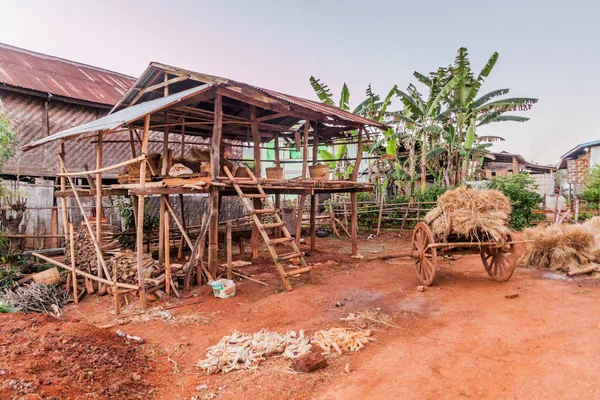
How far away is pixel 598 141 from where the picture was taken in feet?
59.5

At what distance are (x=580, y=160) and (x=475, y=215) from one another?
62.6 feet

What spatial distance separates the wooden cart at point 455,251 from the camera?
6.58m

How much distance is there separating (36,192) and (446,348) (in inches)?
441

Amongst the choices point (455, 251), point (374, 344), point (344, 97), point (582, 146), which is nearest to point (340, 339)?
point (374, 344)

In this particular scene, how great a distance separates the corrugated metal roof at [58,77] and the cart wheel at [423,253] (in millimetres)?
10922

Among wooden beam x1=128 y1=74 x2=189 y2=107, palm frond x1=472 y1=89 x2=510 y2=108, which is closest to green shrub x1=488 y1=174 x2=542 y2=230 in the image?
palm frond x1=472 y1=89 x2=510 y2=108

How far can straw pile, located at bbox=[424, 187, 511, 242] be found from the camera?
647cm

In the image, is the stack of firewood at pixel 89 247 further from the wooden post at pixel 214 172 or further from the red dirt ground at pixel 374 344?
the wooden post at pixel 214 172

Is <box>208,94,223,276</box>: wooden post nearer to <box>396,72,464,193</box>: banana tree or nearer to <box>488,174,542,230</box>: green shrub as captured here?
<box>396,72,464,193</box>: banana tree

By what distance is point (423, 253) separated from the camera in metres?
7.21

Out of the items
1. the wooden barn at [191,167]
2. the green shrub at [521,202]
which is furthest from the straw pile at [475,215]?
the green shrub at [521,202]

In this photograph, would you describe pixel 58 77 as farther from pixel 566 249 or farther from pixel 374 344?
pixel 566 249

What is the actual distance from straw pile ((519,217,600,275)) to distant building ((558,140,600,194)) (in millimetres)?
12355

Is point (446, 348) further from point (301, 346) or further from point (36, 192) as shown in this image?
point (36, 192)
